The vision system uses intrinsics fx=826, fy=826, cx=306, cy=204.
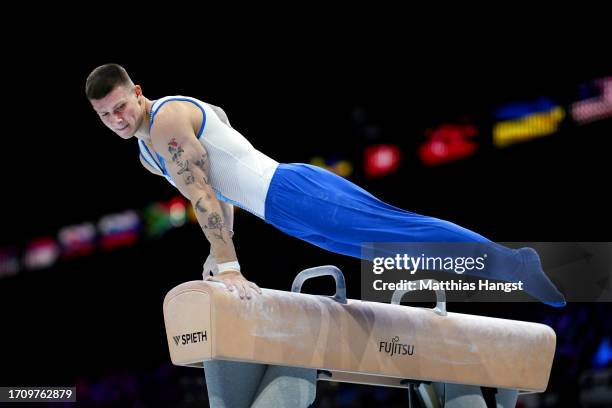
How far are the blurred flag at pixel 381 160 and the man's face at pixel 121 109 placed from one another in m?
6.60

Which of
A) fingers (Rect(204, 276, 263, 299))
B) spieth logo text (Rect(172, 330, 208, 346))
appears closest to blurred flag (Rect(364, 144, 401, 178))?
fingers (Rect(204, 276, 263, 299))

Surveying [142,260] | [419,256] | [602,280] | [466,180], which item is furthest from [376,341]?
[142,260]

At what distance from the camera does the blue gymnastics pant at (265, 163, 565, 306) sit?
12.8ft

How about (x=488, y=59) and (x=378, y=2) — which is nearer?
(x=488, y=59)

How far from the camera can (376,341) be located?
149 inches

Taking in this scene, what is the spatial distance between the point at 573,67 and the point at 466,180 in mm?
1783

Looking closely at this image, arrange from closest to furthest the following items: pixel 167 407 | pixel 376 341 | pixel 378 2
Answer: pixel 376 341
pixel 167 407
pixel 378 2

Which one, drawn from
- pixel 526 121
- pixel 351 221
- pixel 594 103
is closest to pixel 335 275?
pixel 351 221

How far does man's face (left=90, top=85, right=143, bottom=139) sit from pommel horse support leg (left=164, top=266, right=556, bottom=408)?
3.26 ft

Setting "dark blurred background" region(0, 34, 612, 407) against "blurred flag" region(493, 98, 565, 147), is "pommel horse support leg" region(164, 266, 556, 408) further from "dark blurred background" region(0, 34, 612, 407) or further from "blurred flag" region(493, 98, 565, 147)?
"blurred flag" region(493, 98, 565, 147)

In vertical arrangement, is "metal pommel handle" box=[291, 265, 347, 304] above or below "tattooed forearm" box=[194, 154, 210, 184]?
below

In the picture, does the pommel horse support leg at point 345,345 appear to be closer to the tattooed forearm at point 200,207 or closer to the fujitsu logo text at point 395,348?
the fujitsu logo text at point 395,348

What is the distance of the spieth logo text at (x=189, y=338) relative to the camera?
3273 mm

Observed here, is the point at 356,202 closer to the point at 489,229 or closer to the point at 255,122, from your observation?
the point at 489,229
